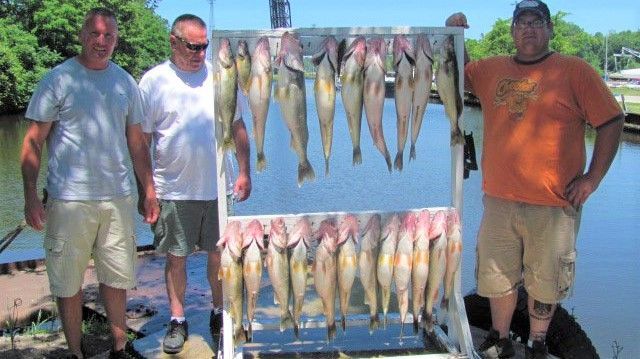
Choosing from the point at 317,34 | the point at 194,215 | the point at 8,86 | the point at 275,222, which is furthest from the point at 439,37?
the point at 8,86

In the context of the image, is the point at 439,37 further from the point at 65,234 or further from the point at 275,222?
the point at 65,234

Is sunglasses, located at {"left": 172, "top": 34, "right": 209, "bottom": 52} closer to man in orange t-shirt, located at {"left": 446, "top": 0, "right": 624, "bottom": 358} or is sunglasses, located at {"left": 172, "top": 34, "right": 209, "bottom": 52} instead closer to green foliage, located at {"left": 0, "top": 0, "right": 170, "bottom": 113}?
man in orange t-shirt, located at {"left": 446, "top": 0, "right": 624, "bottom": 358}

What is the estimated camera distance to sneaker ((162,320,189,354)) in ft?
13.0

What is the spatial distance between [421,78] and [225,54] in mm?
1039

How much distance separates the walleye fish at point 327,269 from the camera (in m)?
3.54

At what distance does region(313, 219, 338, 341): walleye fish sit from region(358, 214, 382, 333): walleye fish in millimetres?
156

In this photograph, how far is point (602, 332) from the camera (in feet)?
21.0

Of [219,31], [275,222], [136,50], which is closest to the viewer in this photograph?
[219,31]

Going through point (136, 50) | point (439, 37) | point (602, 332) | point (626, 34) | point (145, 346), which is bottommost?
point (602, 332)

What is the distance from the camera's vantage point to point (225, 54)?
3.43 meters

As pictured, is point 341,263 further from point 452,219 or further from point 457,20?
point 457,20

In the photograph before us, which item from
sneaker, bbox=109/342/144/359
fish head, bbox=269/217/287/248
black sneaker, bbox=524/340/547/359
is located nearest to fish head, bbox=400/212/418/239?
fish head, bbox=269/217/287/248

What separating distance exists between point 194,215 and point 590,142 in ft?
68.5

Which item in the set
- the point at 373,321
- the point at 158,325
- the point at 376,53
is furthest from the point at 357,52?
the point at 158,325
